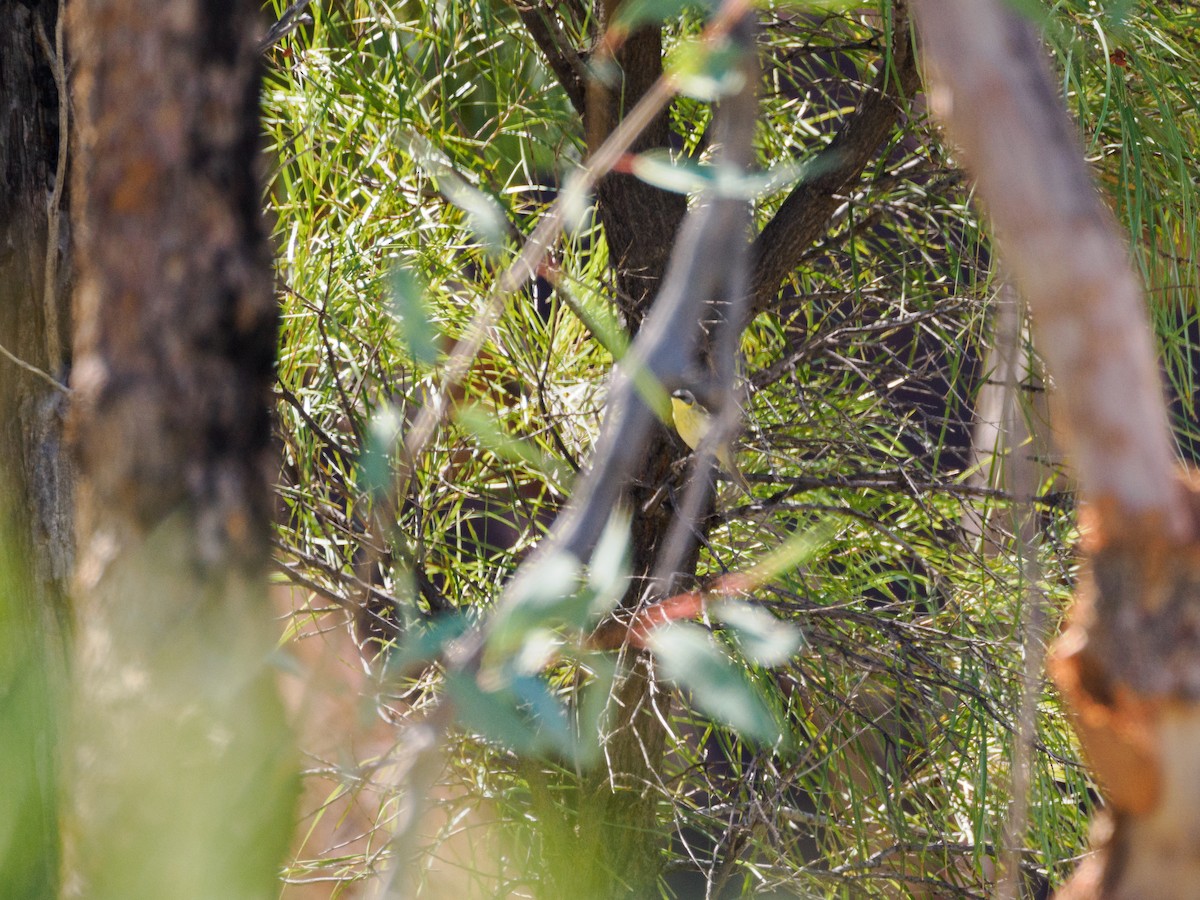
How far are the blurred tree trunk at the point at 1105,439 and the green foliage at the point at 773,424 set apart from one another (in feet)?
2.07

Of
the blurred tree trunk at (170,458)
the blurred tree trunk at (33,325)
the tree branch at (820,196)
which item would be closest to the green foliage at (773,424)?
the tree branch at (820,196)

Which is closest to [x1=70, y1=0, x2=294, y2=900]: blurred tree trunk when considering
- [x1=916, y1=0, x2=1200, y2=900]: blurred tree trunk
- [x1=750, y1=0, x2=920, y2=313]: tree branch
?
[x1=916, y1=0, x2=1200, y2=900]: blurred tree trunk

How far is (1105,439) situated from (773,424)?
816 mm

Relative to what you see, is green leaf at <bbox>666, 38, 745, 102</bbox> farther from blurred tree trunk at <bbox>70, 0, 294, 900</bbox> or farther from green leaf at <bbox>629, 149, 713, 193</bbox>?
blurred tree trunk at <bbox>70, 0, 294, 900</bbox>

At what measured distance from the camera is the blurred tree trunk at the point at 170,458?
0.33 m

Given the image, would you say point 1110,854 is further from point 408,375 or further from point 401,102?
point 408,375

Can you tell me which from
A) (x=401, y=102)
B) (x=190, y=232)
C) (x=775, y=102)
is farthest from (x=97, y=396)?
(x=775, y=102)

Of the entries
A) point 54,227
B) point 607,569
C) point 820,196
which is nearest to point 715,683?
point 607,569

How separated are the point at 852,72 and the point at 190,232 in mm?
1287

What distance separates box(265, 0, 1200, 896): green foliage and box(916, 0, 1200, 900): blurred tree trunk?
631 millimetres

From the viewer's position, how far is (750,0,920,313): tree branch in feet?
2.99

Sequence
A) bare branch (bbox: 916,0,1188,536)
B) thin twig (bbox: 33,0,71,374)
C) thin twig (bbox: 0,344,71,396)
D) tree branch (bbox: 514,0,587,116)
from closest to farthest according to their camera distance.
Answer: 1. bare branch (bbox: 916,0,1188,536)
2. thin twig (bbox: 0,344,71,396)
3. thin twig (bbox: 33,0,71,374)
4. tree branch (bbox: 514,0,587,116)

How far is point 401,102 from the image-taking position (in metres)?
0.94

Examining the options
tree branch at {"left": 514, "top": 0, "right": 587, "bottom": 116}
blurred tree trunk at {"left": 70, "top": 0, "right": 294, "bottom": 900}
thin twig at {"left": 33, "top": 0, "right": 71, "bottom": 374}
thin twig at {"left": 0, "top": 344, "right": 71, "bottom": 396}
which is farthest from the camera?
tree branch at {"left": 514, "top": 0, "right": 587, "bottom": 116}
